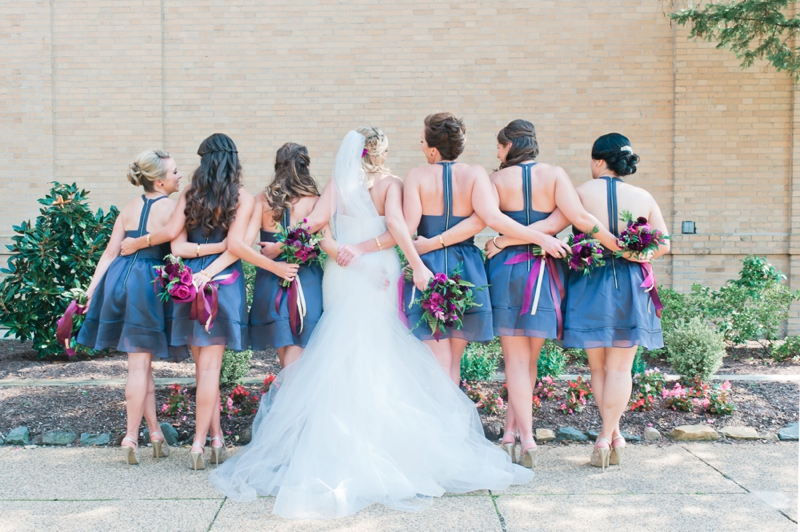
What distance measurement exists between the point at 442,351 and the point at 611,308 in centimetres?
113

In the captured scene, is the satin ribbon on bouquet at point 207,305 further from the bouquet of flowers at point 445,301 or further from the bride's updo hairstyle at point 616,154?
the bride's updo hairstyle at point 616,154

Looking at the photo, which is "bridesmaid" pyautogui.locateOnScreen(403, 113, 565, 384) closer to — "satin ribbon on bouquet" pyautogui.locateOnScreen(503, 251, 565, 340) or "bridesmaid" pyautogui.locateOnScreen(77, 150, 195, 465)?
"satin ribbon on bouquet" pyautogui.locateOnScreen(503, 251, 565, 340)

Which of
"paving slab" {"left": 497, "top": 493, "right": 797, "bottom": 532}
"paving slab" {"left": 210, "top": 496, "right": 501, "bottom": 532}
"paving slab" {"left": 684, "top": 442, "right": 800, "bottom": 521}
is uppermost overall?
"paving slab" {"left": 684, "top": 442, "right": 800, "bottom": 521}

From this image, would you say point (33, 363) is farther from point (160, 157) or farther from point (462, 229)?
point (462, 229)

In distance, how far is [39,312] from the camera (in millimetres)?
7133

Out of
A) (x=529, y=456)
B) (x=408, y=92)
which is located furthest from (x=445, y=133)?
(x=408, y=92)

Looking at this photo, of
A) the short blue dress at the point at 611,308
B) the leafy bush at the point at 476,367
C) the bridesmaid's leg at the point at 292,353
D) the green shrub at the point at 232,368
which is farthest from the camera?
the green shrub at the point at 232,368

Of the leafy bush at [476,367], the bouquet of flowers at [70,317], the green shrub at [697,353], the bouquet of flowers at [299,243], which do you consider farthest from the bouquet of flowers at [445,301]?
the green shrub at [697,353]

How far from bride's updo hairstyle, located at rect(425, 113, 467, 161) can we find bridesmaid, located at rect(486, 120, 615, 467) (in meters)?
0.30

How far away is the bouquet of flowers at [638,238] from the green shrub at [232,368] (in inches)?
140

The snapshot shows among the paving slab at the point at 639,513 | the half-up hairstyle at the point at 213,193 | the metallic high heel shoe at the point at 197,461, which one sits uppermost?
the half-up hairstyle at the point at 213,193

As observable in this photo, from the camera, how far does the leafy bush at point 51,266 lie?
280 inches

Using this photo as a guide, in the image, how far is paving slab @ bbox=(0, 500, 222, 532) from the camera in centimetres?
346

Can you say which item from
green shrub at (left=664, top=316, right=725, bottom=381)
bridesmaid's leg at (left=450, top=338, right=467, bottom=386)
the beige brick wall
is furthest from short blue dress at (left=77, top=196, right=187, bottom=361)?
the beige brick wall
